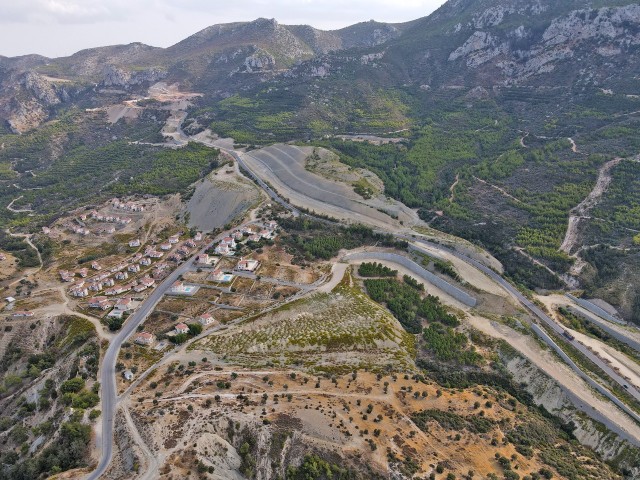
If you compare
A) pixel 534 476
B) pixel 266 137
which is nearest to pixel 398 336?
pixel 534 476

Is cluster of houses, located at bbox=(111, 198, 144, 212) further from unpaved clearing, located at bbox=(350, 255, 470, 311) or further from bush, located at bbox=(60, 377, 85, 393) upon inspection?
bush, located at bbox=(60, 377, 85, 393)

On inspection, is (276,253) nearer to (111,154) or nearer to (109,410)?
(109,410)

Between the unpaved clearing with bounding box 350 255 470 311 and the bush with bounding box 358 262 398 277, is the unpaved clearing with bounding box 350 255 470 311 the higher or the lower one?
the lower one

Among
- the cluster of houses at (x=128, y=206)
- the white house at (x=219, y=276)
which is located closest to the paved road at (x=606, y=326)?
the white house at (x=219, y=276)

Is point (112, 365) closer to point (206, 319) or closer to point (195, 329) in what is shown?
point (195, 329)

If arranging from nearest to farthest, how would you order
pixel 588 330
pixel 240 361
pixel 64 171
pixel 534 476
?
pixel 534 476
pixel 240 361
pixel 588 330
pixel 64 171

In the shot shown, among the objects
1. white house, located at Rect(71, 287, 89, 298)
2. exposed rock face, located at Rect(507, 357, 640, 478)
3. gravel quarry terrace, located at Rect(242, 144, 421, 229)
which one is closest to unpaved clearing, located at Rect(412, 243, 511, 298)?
gravel quarry terrace, located at Rect(242, 144, 421, 229)
